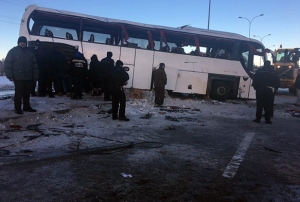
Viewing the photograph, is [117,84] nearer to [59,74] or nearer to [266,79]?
[59,74]

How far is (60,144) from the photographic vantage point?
4.92 meters

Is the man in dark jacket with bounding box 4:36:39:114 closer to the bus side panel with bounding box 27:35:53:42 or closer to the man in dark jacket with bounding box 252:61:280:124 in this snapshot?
the bus side panel with bounding box 27:35:53:42

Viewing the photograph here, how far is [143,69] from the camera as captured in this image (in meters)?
13.2

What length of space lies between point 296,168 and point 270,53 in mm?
10932

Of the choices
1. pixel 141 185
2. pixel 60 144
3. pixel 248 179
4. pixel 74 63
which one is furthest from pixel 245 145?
pixel 74 63

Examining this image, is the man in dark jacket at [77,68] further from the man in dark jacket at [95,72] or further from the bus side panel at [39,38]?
the bus side panel at [39,38]

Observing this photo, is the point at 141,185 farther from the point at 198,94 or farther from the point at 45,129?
the point at 198,94

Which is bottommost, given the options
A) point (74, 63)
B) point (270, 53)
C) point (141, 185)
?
point (141, 185)

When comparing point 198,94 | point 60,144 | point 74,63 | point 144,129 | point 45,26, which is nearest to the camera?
point 60,144

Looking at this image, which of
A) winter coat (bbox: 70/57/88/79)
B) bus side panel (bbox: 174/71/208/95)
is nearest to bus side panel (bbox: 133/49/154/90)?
bus side panel (bbox: 174/71/208/95)

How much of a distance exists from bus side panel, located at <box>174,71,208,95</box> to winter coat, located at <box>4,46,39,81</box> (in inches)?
318

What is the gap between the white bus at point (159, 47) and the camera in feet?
38.3

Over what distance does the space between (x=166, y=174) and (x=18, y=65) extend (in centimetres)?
537

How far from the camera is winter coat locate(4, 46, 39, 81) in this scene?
690cm
